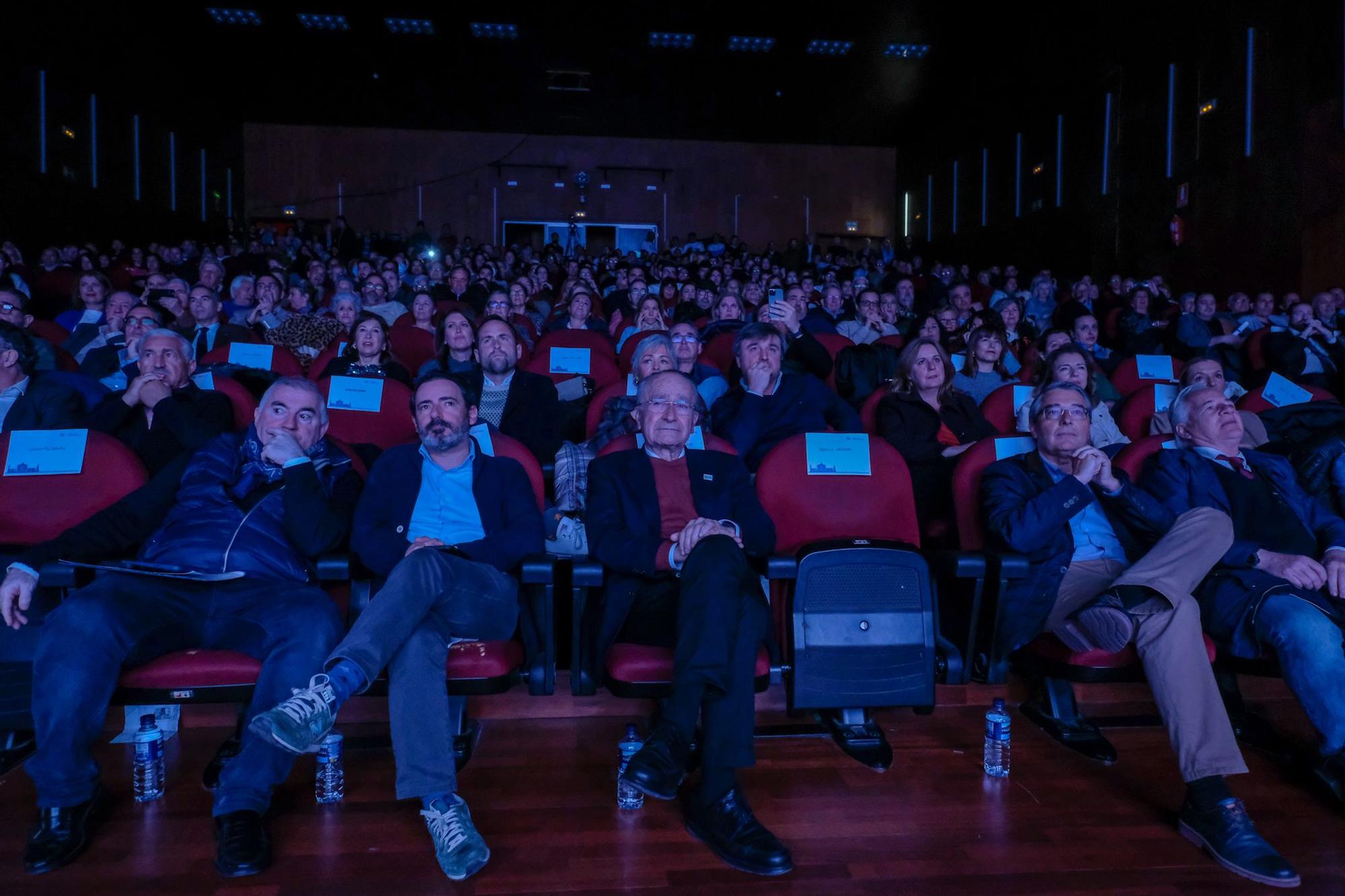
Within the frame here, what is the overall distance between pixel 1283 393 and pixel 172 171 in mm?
13103

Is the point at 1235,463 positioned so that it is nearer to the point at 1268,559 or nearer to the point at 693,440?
the point at 1268,559

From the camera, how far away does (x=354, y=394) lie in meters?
2.91

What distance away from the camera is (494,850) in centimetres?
178

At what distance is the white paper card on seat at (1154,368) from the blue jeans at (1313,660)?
220 centimetres

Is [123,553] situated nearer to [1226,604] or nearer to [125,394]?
[125,394]

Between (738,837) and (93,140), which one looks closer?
(738,837)

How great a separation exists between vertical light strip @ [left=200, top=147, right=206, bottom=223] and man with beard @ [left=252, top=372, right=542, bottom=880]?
12889 millimetres

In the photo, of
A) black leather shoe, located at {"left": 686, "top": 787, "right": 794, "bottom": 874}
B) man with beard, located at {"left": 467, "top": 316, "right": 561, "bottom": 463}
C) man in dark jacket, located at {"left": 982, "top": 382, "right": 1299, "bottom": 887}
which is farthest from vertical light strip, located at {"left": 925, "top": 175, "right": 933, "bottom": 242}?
black leather shoe, located at {"left": 686, "top": 787, "right": 794, "bottom": 874}

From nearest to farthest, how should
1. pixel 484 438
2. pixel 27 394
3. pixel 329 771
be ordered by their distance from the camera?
pixel 329 771, pixel 484 438, pixel 27 394

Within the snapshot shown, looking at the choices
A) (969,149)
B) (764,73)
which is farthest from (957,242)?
(764,73)

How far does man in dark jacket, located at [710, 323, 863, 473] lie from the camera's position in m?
2.97

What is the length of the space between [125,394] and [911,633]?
2408 mm

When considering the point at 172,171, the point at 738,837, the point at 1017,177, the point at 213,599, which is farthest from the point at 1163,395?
the point at 172,171

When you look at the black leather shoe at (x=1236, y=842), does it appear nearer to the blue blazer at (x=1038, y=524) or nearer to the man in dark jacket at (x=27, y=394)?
the blue blazer at (x=1038, y=524)
